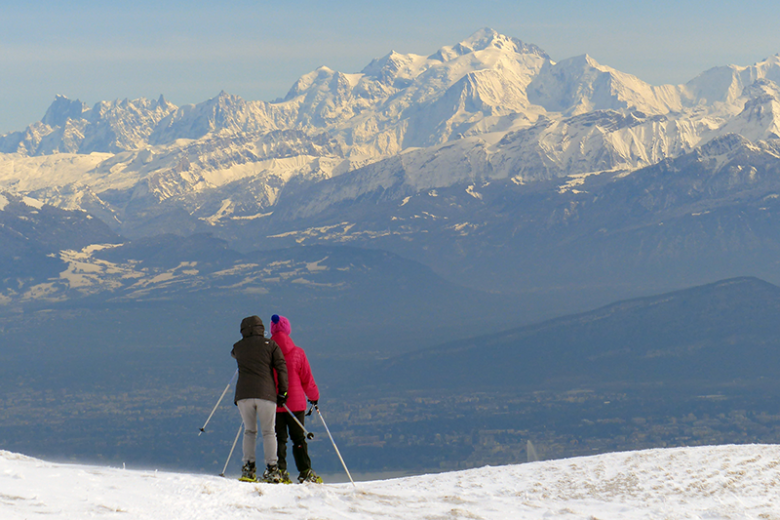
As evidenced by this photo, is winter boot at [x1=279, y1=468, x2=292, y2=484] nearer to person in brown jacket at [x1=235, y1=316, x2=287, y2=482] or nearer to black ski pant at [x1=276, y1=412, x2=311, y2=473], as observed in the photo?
black ski pant at [x1=276, y1=412, x2=311, y2=473]

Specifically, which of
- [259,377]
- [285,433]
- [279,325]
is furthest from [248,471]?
[279,325]

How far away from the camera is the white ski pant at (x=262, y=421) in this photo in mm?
25859

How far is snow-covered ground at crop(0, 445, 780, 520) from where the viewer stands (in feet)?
75.5

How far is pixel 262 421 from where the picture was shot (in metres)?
26.0

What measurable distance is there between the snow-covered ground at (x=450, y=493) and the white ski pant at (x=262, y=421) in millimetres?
1192

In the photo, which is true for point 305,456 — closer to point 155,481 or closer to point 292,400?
point 292,400

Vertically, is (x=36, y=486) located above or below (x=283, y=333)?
below

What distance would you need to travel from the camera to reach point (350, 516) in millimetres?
23688

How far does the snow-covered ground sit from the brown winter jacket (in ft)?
8.49

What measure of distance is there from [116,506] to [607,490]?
50.4 feet

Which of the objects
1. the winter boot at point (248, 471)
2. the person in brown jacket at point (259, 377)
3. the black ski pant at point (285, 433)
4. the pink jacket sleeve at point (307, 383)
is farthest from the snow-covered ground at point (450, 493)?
the pink jacket sleeve at point (307, 383)

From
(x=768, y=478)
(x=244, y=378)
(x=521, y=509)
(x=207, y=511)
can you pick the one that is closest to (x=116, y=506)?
(x=207, y=511)

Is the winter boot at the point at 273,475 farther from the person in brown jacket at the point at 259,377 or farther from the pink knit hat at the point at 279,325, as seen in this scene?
the pink knit hat at the point at 279,325

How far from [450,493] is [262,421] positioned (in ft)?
22.1
